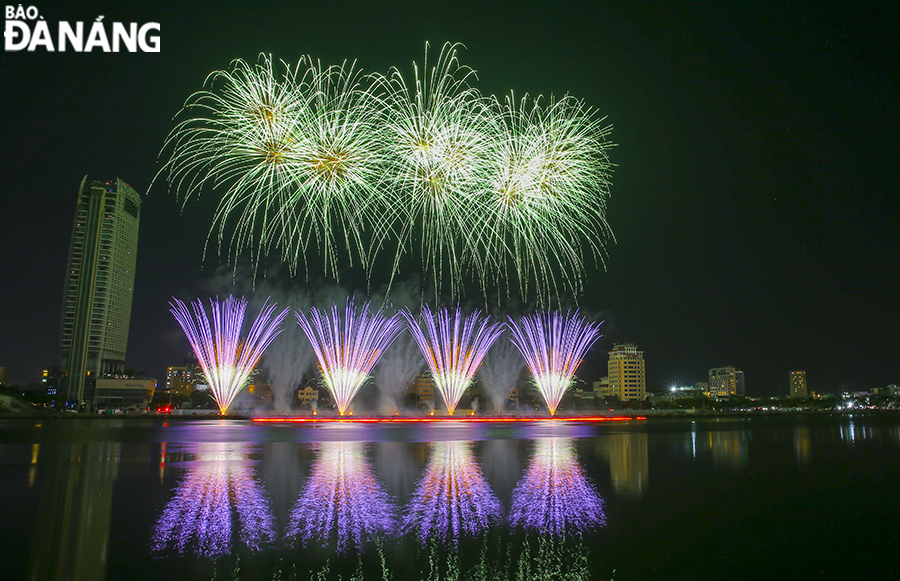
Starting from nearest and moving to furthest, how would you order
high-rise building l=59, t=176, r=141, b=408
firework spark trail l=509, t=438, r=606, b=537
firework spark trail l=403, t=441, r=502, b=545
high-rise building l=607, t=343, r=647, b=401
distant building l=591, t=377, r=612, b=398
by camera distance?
firework spark trail l=403, t=441, r=502, b=545, firework spark trail l=509, t=438, r=606, b=537, high-rise building l=59, t=176, r=141, b=408, high-rise building l=607, t=343, r=647, b=401, distant building l=591, t=377, r=612, b=398

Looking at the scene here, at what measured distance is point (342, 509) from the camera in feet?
36.6

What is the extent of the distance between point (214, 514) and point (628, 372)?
173589 millimetres

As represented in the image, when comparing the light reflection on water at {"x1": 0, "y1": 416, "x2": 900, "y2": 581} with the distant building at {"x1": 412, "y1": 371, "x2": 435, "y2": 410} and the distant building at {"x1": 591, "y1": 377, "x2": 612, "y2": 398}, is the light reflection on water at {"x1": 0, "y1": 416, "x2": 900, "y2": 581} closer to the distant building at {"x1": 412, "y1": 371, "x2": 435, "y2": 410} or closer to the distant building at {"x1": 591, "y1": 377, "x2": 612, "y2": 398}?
the distant building at {"x1": 412, "y1": 371, "x2": 435, "y2": 410}

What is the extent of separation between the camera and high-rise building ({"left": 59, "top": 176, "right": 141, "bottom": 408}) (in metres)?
110

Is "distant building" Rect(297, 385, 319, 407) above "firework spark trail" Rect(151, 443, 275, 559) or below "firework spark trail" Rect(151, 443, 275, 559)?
below

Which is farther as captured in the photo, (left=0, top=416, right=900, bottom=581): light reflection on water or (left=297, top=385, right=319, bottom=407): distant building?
(left=297, top=385, right=319, bottom=407): distant building

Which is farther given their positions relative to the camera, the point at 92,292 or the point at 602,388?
the point at 602,388

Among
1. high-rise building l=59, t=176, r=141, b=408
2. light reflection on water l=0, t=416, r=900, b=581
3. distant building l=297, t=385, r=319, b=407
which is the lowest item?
distant building l=297, t=385, r=319, b=407

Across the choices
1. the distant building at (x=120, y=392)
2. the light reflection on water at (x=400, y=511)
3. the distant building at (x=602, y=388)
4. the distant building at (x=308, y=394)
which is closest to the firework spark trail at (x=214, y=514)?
the light reflection on water at (x=400, y=511)

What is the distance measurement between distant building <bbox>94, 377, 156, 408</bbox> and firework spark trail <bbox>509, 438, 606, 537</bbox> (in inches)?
4554

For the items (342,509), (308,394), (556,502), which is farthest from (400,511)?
(308,394)

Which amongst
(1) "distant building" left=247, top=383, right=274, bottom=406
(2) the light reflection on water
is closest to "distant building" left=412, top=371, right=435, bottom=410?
(1) "distant building" left=247, top=383, right=274, bottom=406

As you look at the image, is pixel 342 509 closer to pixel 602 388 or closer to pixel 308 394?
pixel 308 394

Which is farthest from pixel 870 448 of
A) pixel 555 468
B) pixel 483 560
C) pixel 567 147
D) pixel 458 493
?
pixel 483 560
